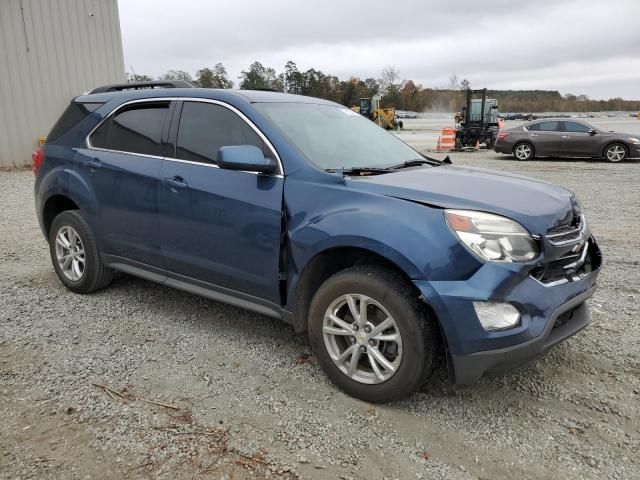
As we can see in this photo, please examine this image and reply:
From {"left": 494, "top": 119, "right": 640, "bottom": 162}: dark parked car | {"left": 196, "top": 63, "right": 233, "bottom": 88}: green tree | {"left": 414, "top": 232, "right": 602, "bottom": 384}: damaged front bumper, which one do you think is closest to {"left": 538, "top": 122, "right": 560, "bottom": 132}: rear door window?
{"left": 494, "top": 119, "right": 640, "bottom": 162}: dark parked car

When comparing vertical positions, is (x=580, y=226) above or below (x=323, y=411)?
above

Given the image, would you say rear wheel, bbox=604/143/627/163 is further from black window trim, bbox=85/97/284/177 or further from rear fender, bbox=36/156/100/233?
rear fender, bbox=36/156/100/233

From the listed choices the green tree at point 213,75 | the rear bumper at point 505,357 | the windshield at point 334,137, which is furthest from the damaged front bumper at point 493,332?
the green tree at point 213,75

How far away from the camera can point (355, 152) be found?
11.9 ft

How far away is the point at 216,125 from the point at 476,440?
261 cm

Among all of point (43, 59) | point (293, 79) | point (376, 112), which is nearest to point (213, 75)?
point (293, 79)

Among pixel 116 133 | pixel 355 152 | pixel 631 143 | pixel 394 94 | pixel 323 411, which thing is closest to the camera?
pixel 323 411

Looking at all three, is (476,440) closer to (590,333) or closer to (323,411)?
(323,411)

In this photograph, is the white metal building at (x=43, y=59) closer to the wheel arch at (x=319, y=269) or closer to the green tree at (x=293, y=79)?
the wheel arch at (x=319, y=269)

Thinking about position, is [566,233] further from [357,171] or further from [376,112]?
[376,112]

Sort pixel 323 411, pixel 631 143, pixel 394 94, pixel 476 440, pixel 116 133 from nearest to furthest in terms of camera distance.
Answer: pixel 476 440 → pixel 323 411 → pixel 116 133 → pixel 631 143 → pixel 394 94

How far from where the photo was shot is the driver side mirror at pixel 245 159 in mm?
3139

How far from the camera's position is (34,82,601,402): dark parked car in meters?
2.60

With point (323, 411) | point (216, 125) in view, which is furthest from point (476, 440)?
point (216, 125)
